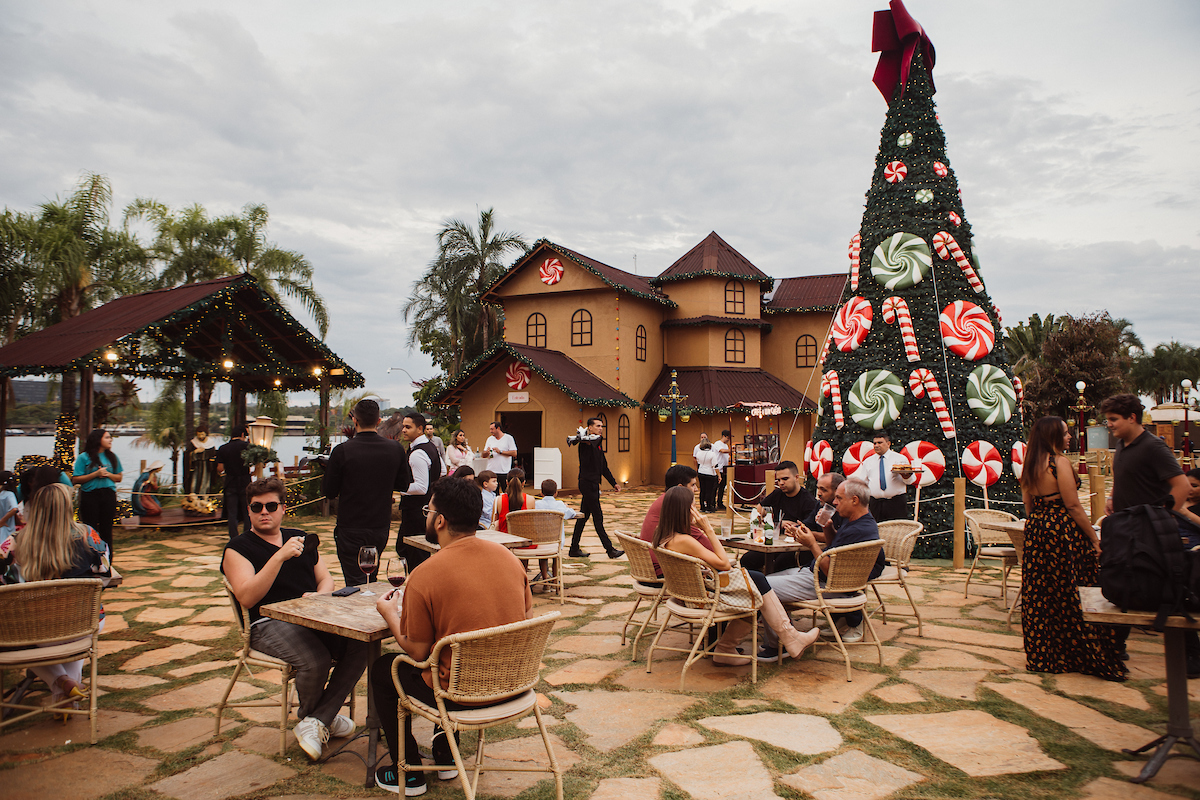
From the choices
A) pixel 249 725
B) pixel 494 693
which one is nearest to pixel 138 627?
pixel 249 725

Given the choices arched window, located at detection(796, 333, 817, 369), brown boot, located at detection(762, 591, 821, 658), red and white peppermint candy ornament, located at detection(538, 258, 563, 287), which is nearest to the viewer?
brown boot, located at detection(762, 591, 821, 658)

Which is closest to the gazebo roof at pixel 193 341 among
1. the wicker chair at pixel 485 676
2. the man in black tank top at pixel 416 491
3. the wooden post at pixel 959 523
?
the man in black tank top at pixel 416 491

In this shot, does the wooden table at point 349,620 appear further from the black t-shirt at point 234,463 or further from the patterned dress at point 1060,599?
the black t-shirt at point 234,463

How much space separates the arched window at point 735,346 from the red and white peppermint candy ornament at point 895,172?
11717 millimetres

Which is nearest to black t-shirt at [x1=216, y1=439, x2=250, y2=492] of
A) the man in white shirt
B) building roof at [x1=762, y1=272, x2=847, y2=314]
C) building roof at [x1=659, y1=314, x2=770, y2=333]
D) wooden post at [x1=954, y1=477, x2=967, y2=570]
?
the man in white shirt

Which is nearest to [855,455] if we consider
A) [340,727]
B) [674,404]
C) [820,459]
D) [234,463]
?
[820,459]

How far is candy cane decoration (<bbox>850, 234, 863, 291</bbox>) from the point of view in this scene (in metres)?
11.3

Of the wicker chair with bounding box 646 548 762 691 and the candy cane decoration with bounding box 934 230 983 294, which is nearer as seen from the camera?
the wicker chair with bounding box 646 548 762 691

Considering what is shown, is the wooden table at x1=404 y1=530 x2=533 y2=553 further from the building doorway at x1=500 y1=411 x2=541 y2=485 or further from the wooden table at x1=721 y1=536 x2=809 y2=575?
the building doorway at x1=500 y1=411 x2=541 y2=485

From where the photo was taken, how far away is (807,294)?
79.7 ft

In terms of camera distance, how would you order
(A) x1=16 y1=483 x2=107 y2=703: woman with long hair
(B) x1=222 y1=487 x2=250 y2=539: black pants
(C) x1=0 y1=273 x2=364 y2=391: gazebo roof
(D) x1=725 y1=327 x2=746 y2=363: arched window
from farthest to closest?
(D) x1=725 y1=327 x2=746 y2=363: arched window, (C) x1=0 y1=273 x2=364 y2=391: gazebo roof, (B) x1=222 y1=487 x2=250 y2=539: black pants, (A) x1=16 y1=483 x2=107 y2=703: woman with long hair

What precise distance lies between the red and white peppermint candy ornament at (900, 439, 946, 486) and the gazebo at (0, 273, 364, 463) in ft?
35.7

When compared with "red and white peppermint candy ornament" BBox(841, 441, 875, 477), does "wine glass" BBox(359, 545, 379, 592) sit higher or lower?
lower

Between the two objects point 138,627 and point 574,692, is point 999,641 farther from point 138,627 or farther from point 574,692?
point 138,627
